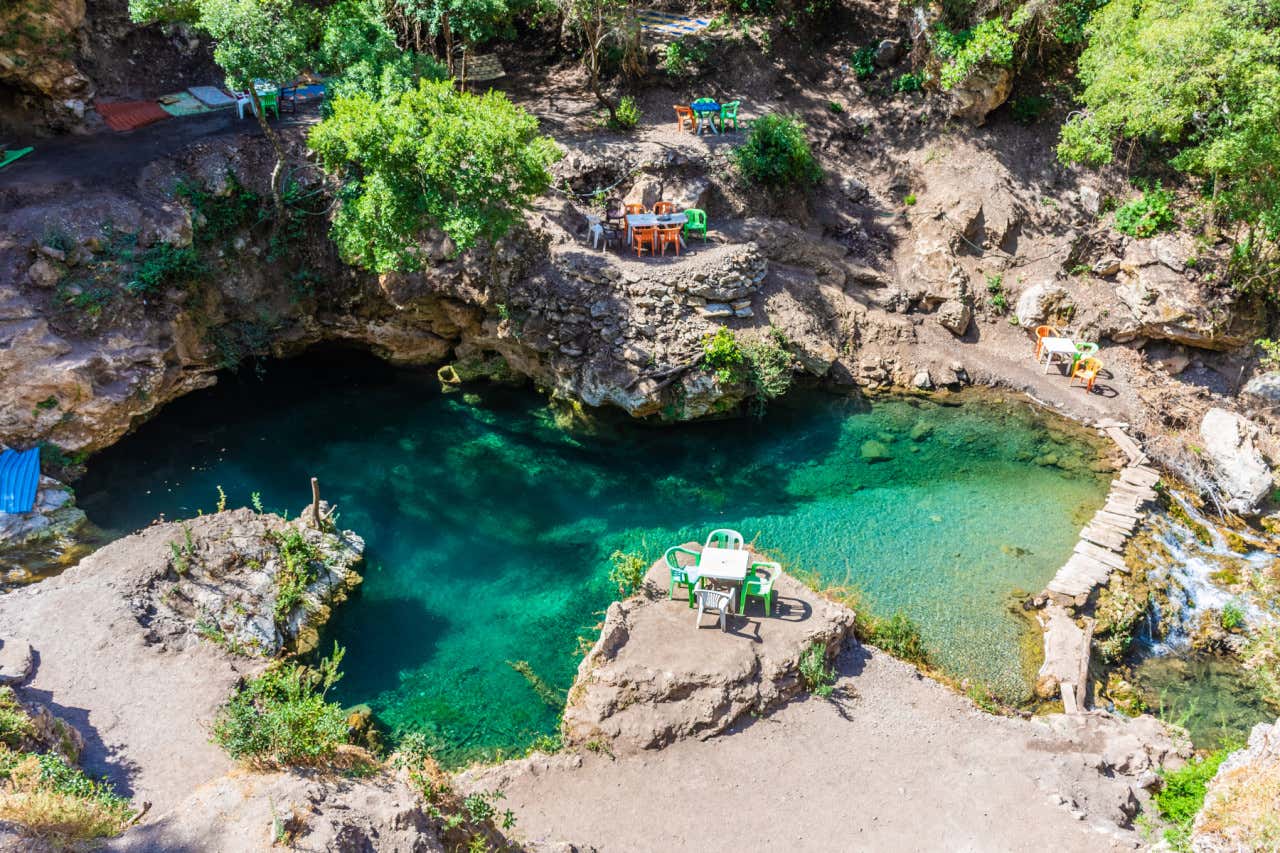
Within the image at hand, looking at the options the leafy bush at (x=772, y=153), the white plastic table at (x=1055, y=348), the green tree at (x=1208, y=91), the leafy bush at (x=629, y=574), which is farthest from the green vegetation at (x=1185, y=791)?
the leafy bush at (x=772, y=153)

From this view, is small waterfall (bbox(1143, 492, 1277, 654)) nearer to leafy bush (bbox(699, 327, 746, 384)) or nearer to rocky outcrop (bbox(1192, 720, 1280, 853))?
rocky outcrop (bbox(1192, 720, 1280, 853))

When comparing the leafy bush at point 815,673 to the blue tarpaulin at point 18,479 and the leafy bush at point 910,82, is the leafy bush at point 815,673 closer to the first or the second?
the blue tarpaulin at point 18,479

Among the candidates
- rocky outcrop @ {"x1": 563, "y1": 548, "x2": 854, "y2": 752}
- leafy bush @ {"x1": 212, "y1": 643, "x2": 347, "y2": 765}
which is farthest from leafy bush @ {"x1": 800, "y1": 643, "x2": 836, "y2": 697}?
leafy bush @ {"x1": 212, "y1": 643, "x2": 347, "y2": 765}

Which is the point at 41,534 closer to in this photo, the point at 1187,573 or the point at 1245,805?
the point at 1245,805

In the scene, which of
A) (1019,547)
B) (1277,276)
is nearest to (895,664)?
(1019,547)

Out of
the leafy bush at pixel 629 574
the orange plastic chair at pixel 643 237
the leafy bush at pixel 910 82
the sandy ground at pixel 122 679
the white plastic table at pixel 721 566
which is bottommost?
the sandy ground at pixel 122 679

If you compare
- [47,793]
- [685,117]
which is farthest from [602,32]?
[47,793]
